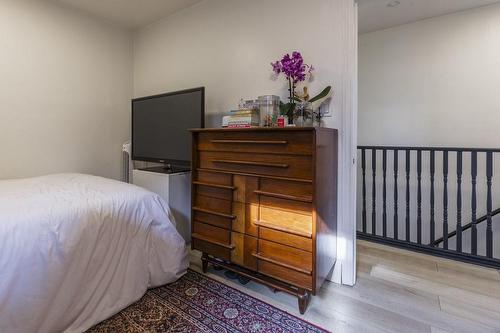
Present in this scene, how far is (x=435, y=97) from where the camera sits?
10.6ft

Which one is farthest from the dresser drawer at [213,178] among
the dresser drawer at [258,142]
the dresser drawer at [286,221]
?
the dresser drawer at [286,221]

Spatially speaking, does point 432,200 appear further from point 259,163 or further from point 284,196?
point 259,163

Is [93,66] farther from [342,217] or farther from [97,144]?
[342,217]

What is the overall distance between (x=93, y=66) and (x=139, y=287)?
2555 millimetres

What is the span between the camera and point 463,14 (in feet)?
9.89

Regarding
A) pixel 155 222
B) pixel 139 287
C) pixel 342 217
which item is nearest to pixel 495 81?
pixel 342 217

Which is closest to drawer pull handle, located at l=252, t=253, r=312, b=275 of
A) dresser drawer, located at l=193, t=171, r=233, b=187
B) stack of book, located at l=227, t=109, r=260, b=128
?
dresser drawer, located at l=193, t=171, r=233, b=187

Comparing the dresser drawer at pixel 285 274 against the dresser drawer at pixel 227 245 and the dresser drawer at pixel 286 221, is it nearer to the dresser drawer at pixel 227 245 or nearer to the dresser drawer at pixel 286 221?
the dresser drawer at pixel 227 245

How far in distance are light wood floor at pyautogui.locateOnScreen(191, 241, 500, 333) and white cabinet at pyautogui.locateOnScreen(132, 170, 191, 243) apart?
0.39 m

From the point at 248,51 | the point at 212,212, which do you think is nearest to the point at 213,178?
the point at 212,212

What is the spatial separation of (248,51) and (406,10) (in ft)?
6.72

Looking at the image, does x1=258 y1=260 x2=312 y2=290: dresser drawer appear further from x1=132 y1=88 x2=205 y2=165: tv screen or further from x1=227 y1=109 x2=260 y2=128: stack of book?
x1=132 y1=88 x2=205 y2=165: tv screen

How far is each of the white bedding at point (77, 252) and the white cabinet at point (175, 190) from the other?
0.56 meters

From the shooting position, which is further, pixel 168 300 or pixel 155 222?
pixel 155 222
